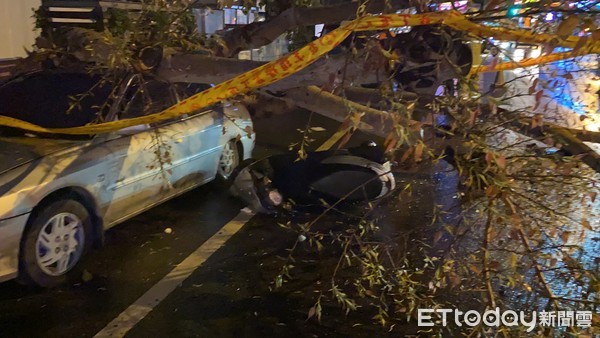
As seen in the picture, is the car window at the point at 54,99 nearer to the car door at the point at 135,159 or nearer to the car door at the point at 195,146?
the car door at the point at 135,159

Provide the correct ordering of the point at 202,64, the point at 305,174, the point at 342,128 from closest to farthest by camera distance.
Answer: the point at 342,128, the point at 202,64, the point at 305,174

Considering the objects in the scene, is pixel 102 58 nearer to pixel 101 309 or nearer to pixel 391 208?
pixel 101 309

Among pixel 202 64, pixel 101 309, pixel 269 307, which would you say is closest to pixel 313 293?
pixel 269 307

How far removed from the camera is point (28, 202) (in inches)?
148

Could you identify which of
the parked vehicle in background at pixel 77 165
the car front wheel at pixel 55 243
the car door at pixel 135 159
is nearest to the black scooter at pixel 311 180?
the parked vehicle in background at pixel 77 165

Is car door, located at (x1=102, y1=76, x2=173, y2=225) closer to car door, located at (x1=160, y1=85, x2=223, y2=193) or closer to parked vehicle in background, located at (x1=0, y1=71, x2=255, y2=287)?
parked vehicle in background, located at (x1=0, y1=71, x2=255, y2=287)

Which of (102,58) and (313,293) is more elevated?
(102,58)

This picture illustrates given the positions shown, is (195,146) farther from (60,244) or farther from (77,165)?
(60,244)

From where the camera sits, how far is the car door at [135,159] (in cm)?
457

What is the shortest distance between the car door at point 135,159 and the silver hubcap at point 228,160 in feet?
4.15

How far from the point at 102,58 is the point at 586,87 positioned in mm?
3790
